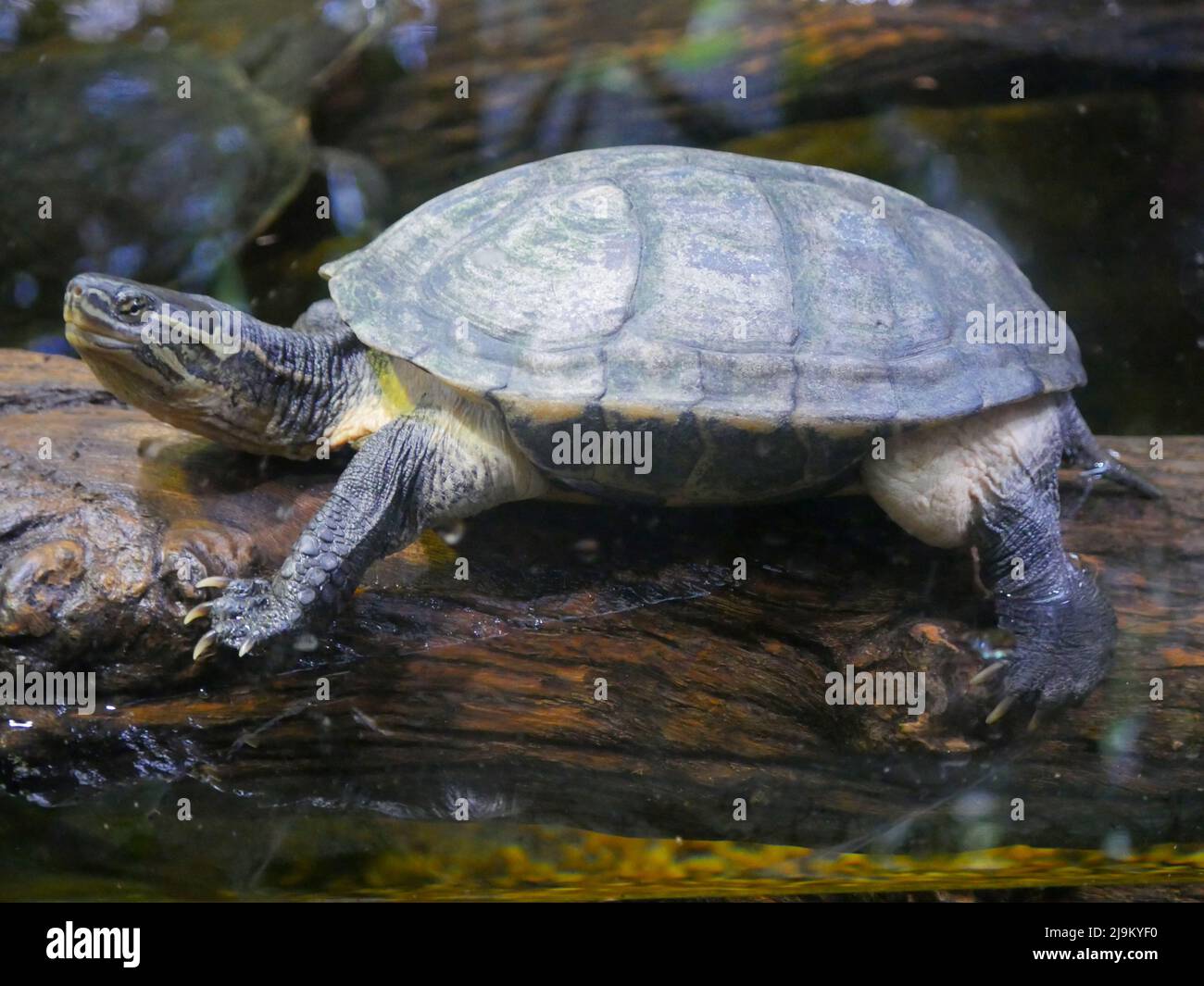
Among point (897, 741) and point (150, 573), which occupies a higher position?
point (150, 573)

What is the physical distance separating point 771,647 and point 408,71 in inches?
118

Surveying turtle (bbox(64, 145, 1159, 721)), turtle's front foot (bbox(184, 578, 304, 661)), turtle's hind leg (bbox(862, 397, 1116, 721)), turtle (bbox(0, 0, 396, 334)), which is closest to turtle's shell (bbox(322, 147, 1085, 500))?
turtle (bbox(64, 145, 1159, 721))

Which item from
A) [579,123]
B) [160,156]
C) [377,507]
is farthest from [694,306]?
[160,156]

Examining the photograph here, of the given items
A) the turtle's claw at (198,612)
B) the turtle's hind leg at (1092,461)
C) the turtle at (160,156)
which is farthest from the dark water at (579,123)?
the turtle's claw at (198,612)

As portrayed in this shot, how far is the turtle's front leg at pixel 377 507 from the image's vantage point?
207 centimetres

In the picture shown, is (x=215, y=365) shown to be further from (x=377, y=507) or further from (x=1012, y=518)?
(x=1012, y=518)

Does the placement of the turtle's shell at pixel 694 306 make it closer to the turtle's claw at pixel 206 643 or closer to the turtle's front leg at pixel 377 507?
the turtle's front leg at pixel 377 507

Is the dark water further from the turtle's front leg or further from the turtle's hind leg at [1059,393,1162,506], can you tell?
the turtle's front leg

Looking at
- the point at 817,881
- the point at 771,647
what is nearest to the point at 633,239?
the point at 771,647

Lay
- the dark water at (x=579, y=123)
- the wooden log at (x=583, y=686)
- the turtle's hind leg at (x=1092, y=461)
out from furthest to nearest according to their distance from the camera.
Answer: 1. the dark water at (x=579, y=123)
2. the turtle's hind leg at (x=1092, y=461)
3. the wooden log at (x=583, y=686)

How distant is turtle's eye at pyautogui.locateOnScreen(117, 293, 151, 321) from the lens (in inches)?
87.0
